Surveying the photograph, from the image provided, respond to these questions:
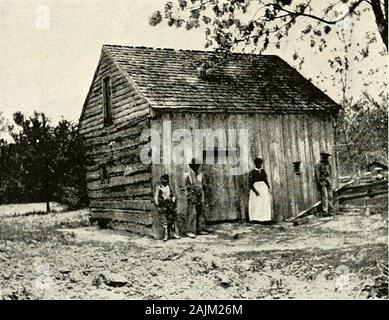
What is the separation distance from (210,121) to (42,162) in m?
5.36

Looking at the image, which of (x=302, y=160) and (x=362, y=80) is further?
(x=302, y=160)

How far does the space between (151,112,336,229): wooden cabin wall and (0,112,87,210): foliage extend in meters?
3.28

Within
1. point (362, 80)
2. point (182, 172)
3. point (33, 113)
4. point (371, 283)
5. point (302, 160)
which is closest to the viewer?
point (371, 283)

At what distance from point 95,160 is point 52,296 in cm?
722

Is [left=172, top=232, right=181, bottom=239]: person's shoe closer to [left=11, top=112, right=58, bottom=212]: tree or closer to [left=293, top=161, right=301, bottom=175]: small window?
[left=293, top=161, right=301, bottom=175]: small window

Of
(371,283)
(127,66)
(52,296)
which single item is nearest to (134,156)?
(127,66)

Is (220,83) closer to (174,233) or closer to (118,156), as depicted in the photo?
(118,156)

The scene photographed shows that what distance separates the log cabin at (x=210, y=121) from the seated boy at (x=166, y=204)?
0.27 metres

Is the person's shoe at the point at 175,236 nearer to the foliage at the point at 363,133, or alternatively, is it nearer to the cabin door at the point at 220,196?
the cabin door at the point at 220,196

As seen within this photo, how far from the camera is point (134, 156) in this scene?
11.6 m

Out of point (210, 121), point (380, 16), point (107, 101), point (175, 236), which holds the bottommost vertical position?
point (175, 236)

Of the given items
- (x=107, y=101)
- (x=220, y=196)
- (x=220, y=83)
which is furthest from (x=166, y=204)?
(x=107, y=101)

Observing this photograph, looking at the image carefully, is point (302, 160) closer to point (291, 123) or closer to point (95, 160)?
point (291, 123)

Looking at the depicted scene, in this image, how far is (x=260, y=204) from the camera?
11.0 meters
